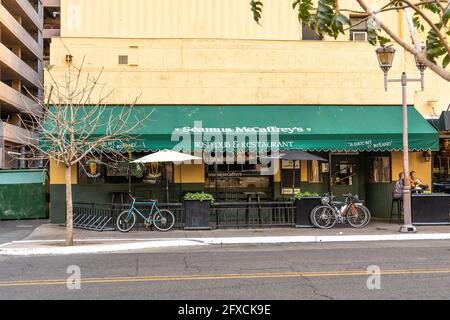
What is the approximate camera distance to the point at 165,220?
1547 cm

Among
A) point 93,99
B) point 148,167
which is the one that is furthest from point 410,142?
point 93,99

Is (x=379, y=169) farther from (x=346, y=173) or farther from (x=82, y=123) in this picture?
(x=82, y=123)

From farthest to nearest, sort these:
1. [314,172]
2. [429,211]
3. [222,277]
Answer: [314,172] < [429,211] < [222,277]

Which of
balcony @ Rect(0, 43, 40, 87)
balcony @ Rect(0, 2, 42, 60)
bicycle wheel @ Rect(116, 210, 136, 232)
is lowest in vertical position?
bicycle wheel @ Rect(116, 210, 136, 232)

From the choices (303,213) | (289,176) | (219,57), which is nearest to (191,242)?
(303,213)

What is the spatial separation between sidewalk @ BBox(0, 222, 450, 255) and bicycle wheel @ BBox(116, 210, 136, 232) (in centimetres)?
20

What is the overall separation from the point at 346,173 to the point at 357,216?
11.8 feet

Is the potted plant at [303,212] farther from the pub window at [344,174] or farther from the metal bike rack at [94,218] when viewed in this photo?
the metal bike rack at [94,218]

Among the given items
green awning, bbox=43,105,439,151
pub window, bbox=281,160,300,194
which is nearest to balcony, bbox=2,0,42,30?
green awning, bbox=43,105,439,151

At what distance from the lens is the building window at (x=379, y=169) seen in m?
18.8

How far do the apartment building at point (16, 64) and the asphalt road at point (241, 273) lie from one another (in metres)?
25.5

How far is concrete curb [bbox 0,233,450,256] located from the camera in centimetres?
1191

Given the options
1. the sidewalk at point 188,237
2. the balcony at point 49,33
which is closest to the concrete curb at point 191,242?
the sidewalk at point 188,237

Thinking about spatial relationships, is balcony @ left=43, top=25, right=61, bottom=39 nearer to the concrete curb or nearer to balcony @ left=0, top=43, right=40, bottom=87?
balcony @ left=0, top=43, right=40, bottom=87
